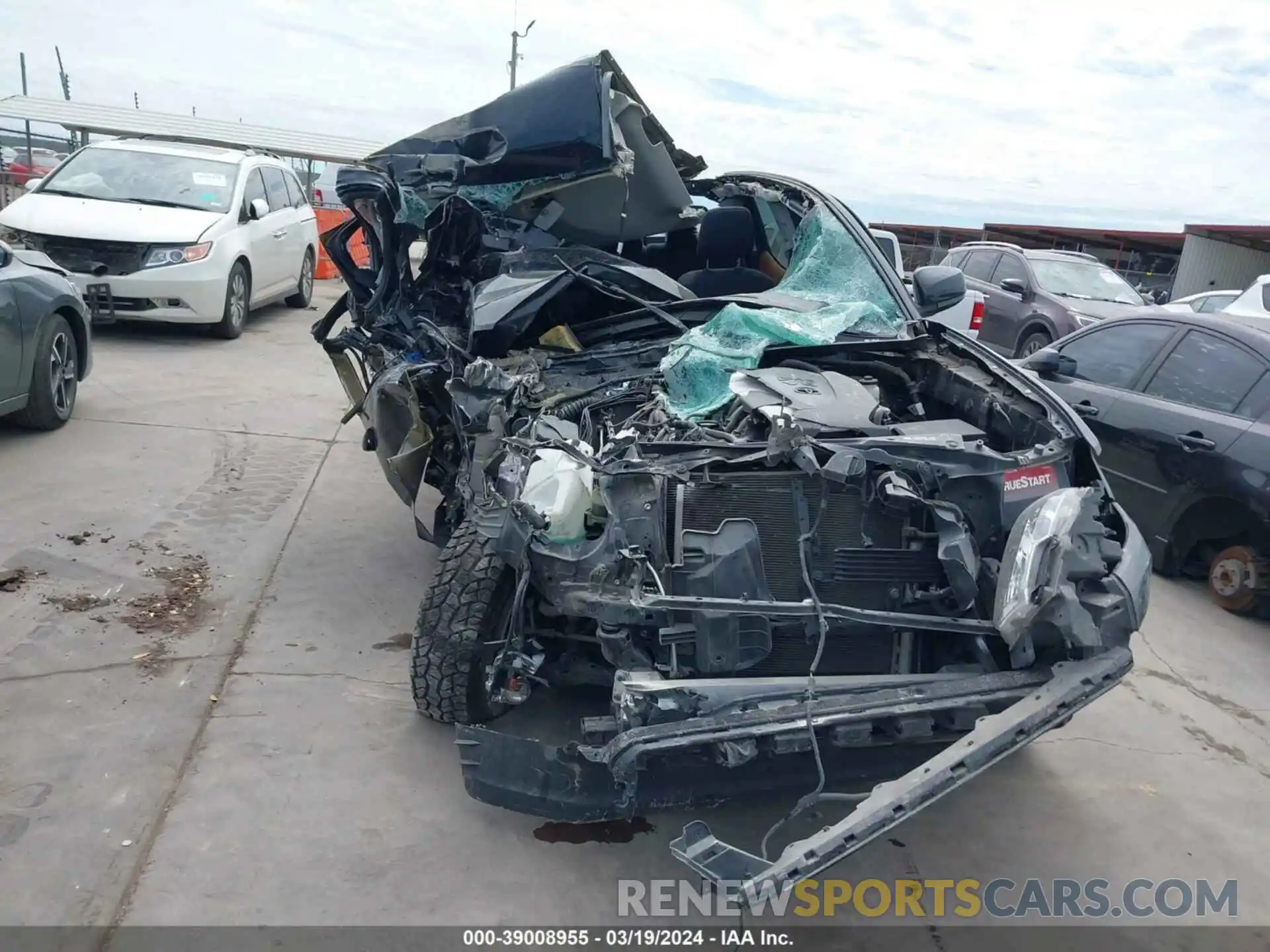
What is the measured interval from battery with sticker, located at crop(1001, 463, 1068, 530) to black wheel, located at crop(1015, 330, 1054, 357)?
803 centimetres

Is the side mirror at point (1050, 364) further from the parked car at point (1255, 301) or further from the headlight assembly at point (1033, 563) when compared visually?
the parked car at point (1255, 301)

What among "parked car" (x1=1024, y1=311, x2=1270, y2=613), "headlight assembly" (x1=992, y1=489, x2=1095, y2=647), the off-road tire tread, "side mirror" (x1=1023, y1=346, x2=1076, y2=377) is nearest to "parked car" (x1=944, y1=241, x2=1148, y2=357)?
"parked car" (x1=1024, y1=311, x2=1270, y2=613)

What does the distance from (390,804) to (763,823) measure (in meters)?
1.19

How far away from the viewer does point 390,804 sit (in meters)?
2.89

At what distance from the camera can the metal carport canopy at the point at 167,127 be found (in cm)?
1644

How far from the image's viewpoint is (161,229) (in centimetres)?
835

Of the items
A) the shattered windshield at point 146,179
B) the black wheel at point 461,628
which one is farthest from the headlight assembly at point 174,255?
the black wheel at point 461,628

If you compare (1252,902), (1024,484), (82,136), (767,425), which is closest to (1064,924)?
(1252,902)

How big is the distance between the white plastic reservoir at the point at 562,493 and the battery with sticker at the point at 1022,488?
1310 millimetres

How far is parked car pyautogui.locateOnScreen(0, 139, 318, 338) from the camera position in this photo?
322 inches

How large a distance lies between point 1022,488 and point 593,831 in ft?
5.73

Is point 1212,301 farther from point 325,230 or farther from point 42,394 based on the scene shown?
point 42,394

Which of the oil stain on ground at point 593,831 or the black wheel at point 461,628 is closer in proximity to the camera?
the oil stain on ground at point 593,831

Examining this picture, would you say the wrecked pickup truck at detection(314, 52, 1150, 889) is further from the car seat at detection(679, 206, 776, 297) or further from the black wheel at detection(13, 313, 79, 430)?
the black wheel at detection(13, 313, 79, 430)
